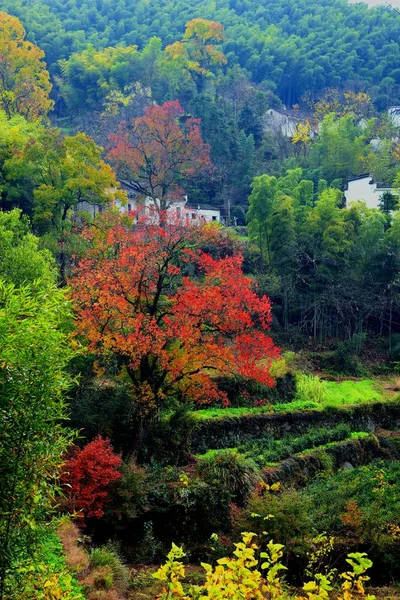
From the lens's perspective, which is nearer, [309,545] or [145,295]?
[309,545]

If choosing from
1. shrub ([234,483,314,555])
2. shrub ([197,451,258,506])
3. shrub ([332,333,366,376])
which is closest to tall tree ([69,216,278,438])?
shrub ([197,451,258,506])

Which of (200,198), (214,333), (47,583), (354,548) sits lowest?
(354,548)

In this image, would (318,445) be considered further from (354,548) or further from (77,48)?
(77,48)

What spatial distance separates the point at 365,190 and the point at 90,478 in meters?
28.6

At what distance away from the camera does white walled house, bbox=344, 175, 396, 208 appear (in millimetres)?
34031

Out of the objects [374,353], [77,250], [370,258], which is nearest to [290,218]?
[370,258]

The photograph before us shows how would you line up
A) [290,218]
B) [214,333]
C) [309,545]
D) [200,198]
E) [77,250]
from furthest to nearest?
[200,198]
[290,218]
[77,250]
[214,333]
[309,545]

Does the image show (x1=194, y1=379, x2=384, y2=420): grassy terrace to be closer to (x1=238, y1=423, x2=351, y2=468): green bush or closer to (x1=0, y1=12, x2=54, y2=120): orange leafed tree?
(x1=238, y1=423, x2=351, y2=468): green bush

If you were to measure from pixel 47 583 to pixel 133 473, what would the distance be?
7.11 meters

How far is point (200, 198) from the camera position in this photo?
130 ft

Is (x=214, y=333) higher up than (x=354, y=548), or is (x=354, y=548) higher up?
(x=214, y=333)

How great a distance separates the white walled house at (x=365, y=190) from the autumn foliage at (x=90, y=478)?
86.5 feet

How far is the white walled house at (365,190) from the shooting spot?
34.0 metres

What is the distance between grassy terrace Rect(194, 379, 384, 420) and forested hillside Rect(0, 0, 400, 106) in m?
42.4
